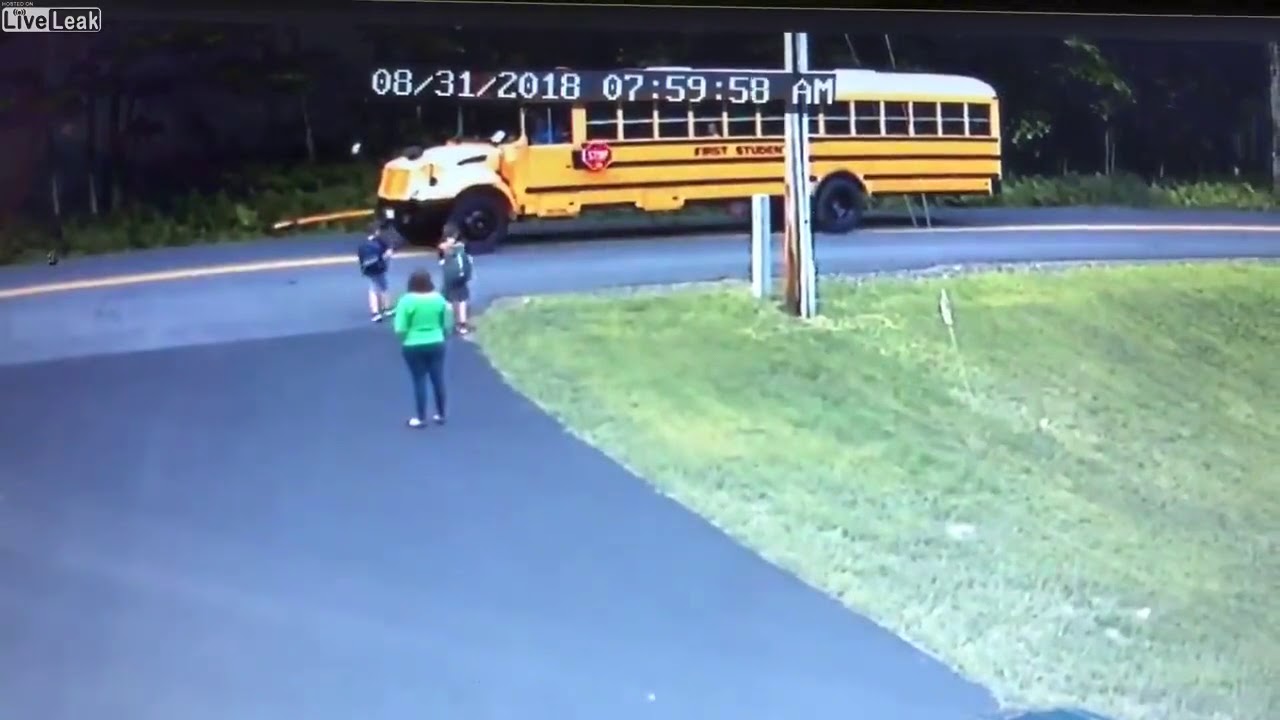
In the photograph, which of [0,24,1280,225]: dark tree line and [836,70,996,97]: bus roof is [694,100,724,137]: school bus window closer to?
[0,24,1280,225]: dark tree line

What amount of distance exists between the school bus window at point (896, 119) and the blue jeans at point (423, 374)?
688 millimetres

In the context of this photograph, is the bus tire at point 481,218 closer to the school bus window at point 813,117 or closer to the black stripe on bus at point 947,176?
the school bus window at point 813,117

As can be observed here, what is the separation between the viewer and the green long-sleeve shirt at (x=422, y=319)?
198 centimetres

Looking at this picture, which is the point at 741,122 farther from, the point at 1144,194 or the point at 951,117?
the point at 1144,194

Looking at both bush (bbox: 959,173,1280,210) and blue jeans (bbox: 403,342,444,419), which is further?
bush (bbox: 959,173,1280,210)

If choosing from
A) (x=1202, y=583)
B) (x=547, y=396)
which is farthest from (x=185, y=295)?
(x=1202, y=583)

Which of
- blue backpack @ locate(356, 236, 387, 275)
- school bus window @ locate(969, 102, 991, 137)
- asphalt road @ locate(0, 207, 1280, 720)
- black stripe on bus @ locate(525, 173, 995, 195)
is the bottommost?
asphalt road @ locate(0, 207, 1280, 720)

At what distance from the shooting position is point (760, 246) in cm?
Result: 211

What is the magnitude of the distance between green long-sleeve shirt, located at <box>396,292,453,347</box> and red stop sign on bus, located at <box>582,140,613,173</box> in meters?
0.27

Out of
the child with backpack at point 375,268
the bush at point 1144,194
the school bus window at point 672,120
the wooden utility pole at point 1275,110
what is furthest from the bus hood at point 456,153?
the wooden utility pole at point 1275,110

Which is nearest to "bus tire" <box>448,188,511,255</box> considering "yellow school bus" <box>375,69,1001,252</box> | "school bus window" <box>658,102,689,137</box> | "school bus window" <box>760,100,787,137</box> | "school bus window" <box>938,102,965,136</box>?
"yellow school bus" <box>375,69,1001,252</box>

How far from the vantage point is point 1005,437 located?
2111 millimetres

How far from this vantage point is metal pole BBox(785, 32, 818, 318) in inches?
82.8

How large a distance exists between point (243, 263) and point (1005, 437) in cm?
102
